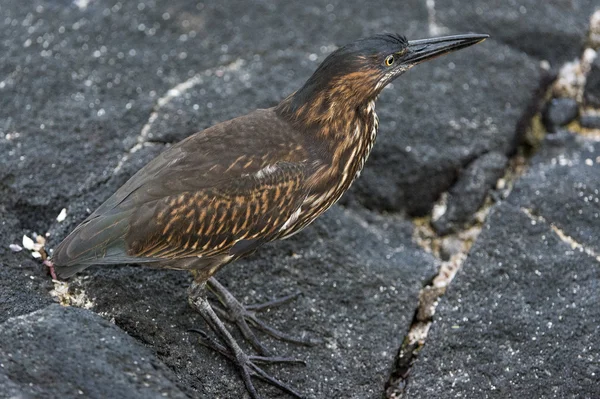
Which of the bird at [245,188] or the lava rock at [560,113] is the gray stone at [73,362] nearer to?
the bird at [245,188]

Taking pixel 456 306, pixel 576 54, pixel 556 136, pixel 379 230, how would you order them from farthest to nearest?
1. pixel 576 54
2. pixel 556 136
3. pixel 379 230
4. pixel 456 306

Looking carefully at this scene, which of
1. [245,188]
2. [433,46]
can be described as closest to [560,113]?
Answer: [433,46]

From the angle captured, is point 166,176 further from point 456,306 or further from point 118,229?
point 456,306

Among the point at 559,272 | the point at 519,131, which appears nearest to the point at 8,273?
the point at 559,272

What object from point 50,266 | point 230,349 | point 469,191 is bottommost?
point 469,191

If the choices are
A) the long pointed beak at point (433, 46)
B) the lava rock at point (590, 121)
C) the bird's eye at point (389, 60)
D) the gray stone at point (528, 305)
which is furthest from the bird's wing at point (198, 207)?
the lava rock at point (590, 121)

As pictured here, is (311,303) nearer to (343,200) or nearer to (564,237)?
(343,200)

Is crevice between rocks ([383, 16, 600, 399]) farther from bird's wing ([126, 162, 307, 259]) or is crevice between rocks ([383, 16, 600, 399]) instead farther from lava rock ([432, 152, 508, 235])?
bird's wing ([126, 162, 307, 259])

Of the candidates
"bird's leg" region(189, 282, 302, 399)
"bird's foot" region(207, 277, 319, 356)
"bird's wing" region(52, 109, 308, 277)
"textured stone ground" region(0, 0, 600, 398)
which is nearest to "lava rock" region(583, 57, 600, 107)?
"textured stone ground" region(0, 0, 600, 398)
